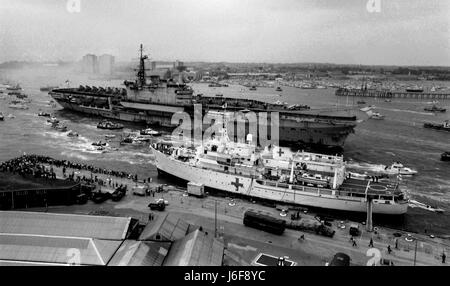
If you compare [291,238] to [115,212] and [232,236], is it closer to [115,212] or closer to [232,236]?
[232,236]

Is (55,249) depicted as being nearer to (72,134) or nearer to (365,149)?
(72,134)

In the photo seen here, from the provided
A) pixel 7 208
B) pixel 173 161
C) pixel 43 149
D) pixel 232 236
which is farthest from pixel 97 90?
pixel 232 236

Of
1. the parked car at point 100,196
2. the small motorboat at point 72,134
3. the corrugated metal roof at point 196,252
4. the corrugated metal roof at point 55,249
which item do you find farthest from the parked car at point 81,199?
the small motorboat at point 72,134

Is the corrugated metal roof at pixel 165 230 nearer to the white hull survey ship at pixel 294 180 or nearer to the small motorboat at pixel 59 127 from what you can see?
the white hull survey ship at pixel 294 180

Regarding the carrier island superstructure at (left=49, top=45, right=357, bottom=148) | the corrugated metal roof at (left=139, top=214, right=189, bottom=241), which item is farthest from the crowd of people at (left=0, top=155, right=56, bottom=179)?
the carrier island superstructure at (left=49, top=45, right=357, bottom=148)

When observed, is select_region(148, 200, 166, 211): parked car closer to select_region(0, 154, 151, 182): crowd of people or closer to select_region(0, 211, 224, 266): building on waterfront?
select_region(0, 211, 224, 266): building on waterfront
